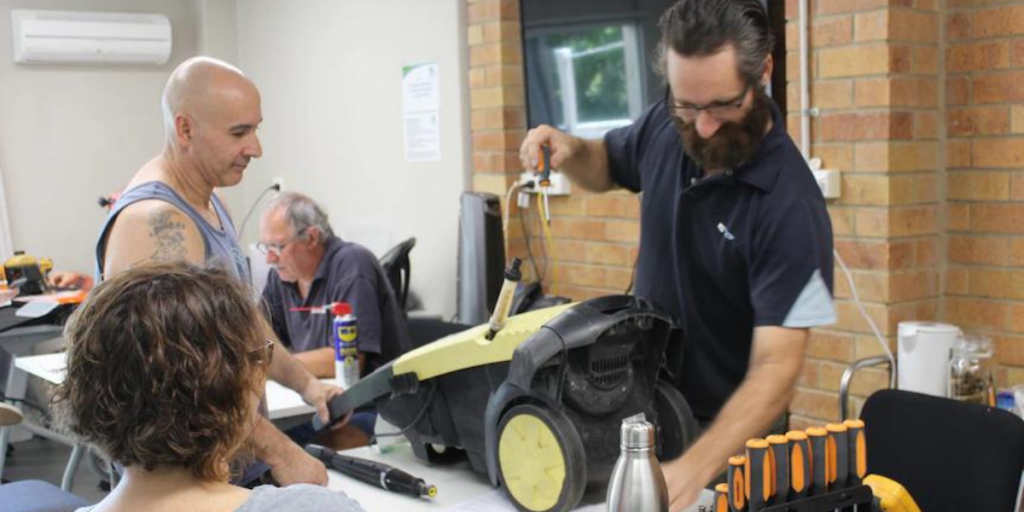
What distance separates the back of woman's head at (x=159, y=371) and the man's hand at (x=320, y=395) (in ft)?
3.39

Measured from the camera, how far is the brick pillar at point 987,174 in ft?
8.55

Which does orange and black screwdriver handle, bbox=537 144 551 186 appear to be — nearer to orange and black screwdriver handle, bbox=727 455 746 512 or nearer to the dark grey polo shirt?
orange and black screwdriver handle, bbox=727 455 746 512

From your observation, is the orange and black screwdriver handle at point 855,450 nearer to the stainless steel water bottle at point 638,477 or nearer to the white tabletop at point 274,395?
the stainless steel water bottle at point 638,477

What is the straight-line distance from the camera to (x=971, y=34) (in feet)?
8.79

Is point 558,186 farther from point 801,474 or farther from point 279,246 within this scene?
point 801,474

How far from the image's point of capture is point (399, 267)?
12.9ft

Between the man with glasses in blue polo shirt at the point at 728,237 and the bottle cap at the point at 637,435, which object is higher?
the man with glasses in blue polo shirt at the point at 728,237

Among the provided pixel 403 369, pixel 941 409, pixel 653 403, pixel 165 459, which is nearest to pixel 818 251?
pixel 653 403

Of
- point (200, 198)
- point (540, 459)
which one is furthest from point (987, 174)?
point (200, 198)

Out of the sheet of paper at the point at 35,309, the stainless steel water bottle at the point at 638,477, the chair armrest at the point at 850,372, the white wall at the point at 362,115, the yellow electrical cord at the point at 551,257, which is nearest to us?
the stainless steel water bottle at the point at 638,477

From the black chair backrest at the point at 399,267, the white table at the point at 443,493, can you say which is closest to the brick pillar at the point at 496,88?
the black chair backrest at the point at 399,267

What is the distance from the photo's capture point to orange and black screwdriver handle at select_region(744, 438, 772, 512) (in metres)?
1.30

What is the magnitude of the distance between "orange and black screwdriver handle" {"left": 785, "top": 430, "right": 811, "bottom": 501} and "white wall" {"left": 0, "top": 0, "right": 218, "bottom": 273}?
5078mm

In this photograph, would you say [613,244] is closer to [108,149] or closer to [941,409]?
[941,409]
